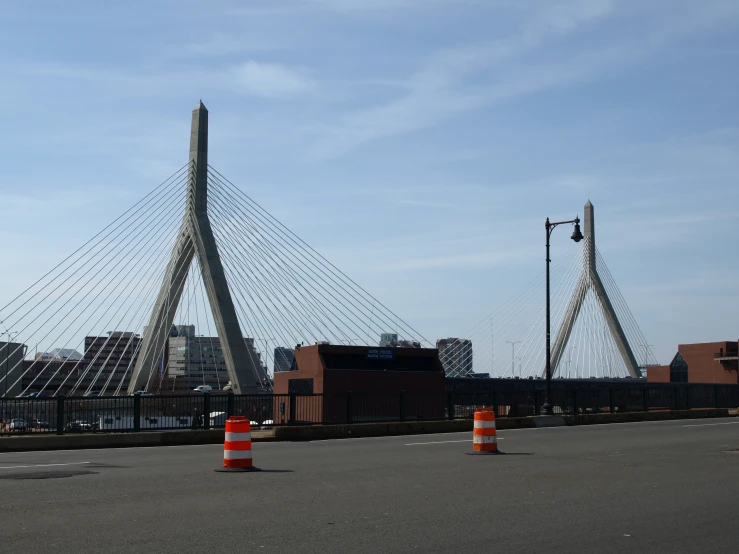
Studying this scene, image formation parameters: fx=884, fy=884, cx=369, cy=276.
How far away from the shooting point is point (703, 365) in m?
90.5

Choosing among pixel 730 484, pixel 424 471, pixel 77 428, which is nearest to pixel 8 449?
pixel 77 428

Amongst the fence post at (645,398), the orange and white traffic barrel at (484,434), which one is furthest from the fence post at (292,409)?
the fence post at (645,398)

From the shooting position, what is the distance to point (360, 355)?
53875mm

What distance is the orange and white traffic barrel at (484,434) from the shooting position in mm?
15760

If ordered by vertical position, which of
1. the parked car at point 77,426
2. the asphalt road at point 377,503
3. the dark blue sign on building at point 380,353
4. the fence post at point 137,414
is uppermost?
the dark blue sign on building at point 380,353

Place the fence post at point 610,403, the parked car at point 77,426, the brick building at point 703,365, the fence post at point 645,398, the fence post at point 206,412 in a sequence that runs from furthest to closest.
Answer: the brick building at point 703,365 < the fence post at point 645,398 < the fence post at point 610,403 < the fence post at point 206,412 < the parked car at point 77,426

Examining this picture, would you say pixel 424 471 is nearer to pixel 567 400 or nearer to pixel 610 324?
pixel 567 400

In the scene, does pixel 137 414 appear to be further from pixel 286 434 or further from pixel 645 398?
pixel 645 398

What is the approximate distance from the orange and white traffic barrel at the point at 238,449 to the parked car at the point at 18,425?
32.0 ft

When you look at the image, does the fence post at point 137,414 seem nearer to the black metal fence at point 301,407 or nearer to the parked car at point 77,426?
the black metal fence at point 301,407

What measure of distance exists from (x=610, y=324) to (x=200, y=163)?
43.6m

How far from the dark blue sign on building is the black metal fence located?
69.3ft

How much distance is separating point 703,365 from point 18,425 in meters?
81.8

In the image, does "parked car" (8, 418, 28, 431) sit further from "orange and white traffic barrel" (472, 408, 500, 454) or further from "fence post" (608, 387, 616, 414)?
"fence post" (608, 387, 616, 414)
